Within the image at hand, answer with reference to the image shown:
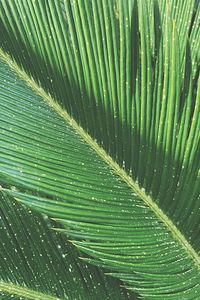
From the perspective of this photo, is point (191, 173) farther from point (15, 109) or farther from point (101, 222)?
point (15, 109)

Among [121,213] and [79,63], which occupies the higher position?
[79,63]

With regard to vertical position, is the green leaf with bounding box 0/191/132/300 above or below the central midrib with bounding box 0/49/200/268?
below

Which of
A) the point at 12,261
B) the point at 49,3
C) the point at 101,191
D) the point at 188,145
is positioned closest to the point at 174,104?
the point at 188,145

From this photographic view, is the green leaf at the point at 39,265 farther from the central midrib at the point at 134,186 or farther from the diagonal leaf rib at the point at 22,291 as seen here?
the central midrib at the point at 134,186

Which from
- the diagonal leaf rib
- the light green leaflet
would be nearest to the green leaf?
the diagonal leaf rib

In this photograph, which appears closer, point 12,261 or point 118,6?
point 118,6

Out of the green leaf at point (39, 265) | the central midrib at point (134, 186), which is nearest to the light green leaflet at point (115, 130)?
the central midrib at point (134, 186)

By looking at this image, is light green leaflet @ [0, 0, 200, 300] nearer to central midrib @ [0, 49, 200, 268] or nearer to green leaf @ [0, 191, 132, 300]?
central midrib @ [0, 49, 200, 268]

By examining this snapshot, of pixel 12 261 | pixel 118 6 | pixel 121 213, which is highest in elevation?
pixel 118 6
